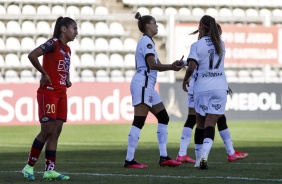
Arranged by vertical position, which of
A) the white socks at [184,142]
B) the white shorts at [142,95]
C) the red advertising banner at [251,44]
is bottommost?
the white socks at [184,142]

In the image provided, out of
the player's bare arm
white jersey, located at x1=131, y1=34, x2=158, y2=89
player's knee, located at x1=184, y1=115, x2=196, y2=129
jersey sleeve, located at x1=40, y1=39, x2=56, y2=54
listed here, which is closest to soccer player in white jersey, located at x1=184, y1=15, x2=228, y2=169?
white jersey, located at x1=131, y1=34, x2=158, y2=89

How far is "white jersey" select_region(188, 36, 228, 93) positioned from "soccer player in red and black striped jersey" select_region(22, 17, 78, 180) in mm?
1940

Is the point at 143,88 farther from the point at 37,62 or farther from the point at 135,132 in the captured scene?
the point at 37,62

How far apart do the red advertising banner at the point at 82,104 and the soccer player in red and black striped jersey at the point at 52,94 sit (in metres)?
15.5

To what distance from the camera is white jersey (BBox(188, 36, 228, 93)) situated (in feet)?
38.5

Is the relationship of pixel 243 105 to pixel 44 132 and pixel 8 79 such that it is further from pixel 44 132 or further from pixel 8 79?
pixel 44 132

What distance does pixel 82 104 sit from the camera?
27.0 m

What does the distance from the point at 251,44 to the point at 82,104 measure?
27.4 feet

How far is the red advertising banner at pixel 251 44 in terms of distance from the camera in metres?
32.3

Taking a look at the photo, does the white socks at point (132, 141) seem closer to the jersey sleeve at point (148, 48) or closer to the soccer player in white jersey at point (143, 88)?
the soccer player in white jersey at point (143, 88)

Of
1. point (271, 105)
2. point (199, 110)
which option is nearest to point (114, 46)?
point (271, 105)

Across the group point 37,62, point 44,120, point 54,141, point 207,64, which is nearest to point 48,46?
point 37,62

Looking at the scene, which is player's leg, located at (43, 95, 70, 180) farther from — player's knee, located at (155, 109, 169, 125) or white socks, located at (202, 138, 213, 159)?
player's knee, located at (155, 109, 169, 125)

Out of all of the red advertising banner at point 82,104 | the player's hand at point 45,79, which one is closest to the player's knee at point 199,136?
the player's hand at point 45,79
